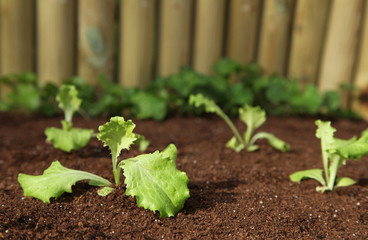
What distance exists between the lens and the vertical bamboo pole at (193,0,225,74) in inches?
148

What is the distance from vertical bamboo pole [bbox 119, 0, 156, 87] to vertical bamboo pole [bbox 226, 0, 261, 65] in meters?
0.75

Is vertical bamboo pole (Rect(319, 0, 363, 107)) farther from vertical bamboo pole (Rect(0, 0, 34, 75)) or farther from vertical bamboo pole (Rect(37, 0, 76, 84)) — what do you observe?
vertical bamboo pole (Rect(0, 0, 34, 75))

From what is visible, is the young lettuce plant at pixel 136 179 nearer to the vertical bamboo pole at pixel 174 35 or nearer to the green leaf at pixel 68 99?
the green leaf at pixel 68 99

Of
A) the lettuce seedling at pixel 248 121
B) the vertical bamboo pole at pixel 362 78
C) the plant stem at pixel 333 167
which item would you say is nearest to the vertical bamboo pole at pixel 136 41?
the lettuce seedling at pixel 248 121

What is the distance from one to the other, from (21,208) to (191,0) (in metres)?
2.61

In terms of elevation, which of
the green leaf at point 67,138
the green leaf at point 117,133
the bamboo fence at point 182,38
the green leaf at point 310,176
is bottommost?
the green leaf at point 310,176

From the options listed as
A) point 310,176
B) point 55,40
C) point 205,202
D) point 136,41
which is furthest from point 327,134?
point 55,40

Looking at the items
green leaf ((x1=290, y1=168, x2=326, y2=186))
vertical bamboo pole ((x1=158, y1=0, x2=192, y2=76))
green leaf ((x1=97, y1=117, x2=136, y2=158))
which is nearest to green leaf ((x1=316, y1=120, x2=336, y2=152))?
green leaf ((x1=290, y1=168, x2=326, y2=186))

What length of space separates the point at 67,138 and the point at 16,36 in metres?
1.85

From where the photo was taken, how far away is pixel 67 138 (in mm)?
2279

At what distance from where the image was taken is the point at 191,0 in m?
3.77

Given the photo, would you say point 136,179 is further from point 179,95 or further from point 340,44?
point 340,44

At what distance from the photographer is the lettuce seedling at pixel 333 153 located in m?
1.89

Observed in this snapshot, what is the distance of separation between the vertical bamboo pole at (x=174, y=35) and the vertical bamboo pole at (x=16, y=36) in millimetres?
1200
